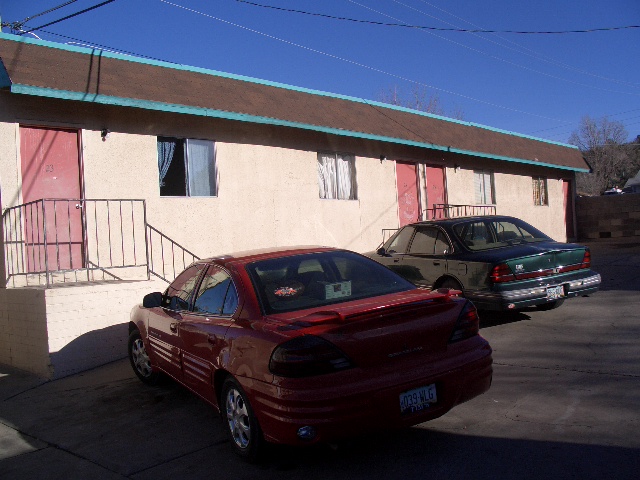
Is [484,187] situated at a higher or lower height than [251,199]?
higher

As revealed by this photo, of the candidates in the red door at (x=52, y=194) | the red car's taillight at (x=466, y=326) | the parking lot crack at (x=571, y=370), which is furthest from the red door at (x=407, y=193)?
the red car's taillight at (x=466, y=326)

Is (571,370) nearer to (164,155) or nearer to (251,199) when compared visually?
(251,199)

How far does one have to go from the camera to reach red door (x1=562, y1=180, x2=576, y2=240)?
22.5m

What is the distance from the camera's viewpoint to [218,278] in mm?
5035

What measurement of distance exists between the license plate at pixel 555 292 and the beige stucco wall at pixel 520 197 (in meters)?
8.61

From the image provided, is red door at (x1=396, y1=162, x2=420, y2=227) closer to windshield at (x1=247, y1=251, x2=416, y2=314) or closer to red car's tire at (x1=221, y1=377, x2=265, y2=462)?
windshield at (x1=247, y1=251, x2=416, y2=314)

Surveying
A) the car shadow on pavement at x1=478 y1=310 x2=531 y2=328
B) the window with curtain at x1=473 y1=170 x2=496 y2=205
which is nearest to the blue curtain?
the car shadow on pavement at x1=478 y1=310 x2=531 y2=328

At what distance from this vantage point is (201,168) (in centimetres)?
1047

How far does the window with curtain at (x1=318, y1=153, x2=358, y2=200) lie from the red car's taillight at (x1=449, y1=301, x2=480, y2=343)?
8304mm

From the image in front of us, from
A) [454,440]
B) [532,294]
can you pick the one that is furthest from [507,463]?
[532,294]

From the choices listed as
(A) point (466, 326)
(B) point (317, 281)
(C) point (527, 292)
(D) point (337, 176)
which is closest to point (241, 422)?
(B) point (317, 281)

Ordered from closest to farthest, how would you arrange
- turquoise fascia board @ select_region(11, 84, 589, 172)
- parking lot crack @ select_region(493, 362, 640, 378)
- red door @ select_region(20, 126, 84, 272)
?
parking lot crack @ select_region(493, 362, 640, 378)
turquoise fascia board @ select_region(11, 84, 589, 172)
red door @ select_region(20, 126, 84, 272)

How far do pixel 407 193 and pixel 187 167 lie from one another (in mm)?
6201

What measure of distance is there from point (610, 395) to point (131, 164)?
24.4 feet
